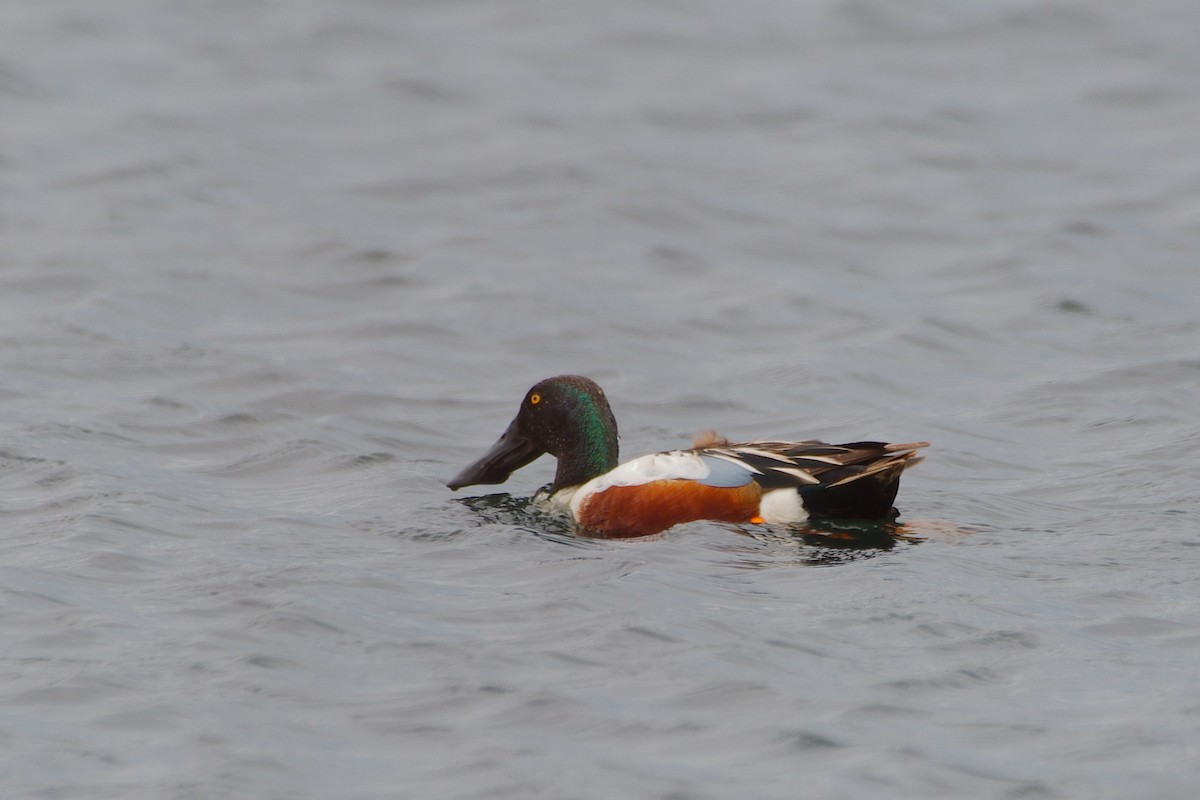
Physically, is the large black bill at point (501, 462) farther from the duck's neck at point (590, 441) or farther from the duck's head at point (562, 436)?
the duck's neck at point (590, 441)

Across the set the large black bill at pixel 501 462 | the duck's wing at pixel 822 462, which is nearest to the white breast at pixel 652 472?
the duck's wing at pixel 822 462

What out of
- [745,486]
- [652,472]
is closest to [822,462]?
[745,486]

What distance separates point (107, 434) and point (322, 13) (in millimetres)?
11295

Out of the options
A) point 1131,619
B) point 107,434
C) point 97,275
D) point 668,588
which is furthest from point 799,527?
point 97,275

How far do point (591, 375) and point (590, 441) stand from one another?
3.25 metres

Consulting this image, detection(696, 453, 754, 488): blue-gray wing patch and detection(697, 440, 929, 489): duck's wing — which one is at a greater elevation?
detection(697, 440, 929, 489): duck's wing

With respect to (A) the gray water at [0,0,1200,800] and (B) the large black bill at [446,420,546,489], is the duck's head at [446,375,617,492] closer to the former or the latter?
(B) the large black bill at [446,420,546,489]

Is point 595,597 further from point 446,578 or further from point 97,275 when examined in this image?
point 97,275

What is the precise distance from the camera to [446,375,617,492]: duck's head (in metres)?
9.79

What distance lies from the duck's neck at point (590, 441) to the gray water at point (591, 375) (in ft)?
1.48

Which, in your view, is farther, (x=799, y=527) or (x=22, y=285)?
(x=22, y=285)

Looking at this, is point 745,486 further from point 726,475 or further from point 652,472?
point 652,472

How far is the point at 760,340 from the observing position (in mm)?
13609

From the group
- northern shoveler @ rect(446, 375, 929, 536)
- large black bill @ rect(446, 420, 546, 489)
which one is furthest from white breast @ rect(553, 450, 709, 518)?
large black bill @ rect(446, 420, 546, 489)
